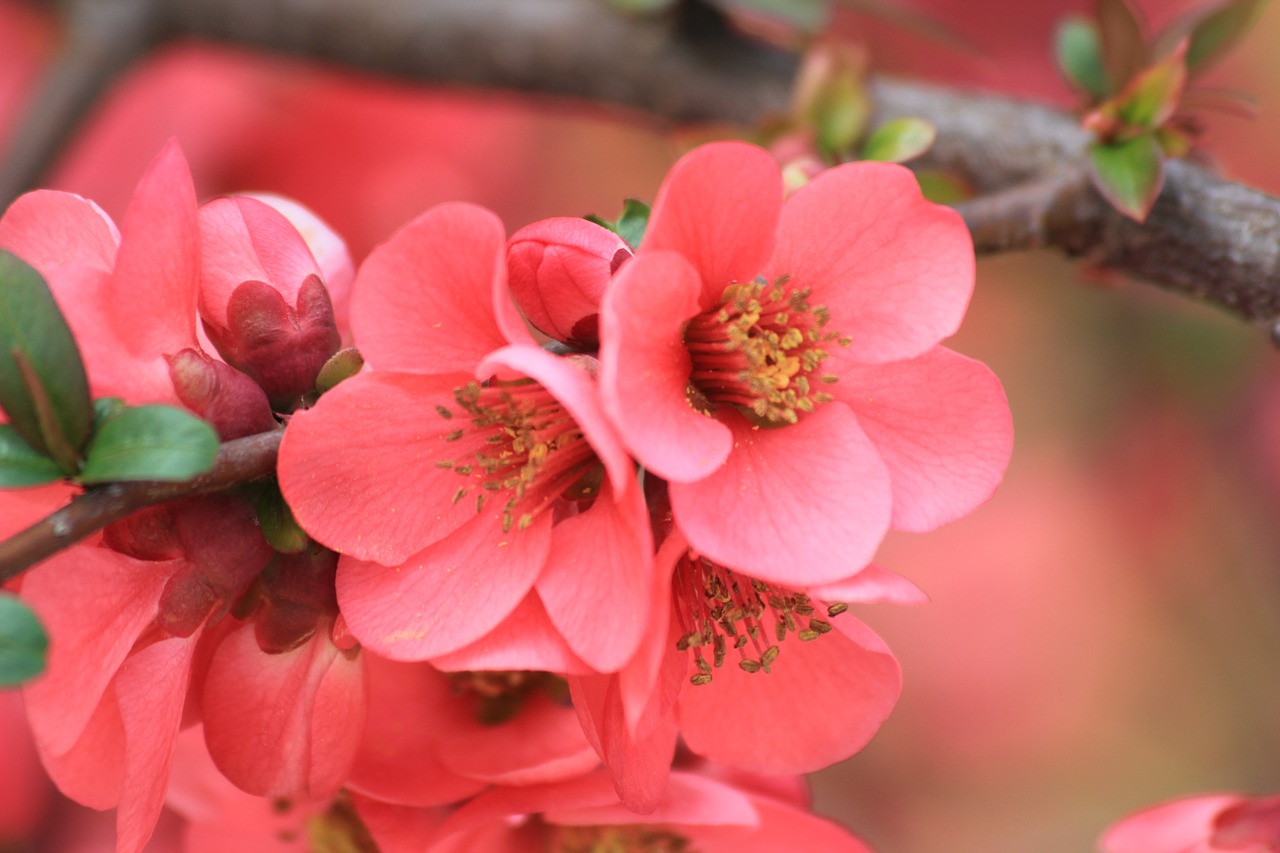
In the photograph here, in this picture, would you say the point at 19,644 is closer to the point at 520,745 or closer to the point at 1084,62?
the point at 520,745

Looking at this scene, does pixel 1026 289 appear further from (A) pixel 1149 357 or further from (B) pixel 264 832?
(B) pixel 264 832

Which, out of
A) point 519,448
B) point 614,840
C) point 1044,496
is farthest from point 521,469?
point 1044,496

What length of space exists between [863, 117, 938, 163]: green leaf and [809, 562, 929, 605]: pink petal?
0.94 ft

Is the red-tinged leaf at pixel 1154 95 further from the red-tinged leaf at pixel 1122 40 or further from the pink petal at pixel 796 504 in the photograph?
the pink petal at pixel 796 504

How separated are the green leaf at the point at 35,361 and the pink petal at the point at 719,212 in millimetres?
198

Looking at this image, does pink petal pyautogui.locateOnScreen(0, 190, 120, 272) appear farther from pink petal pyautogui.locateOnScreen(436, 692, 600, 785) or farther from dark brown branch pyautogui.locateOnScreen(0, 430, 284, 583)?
pink petal pyautogui.locateOnScreen(436, 692, 600, 785)

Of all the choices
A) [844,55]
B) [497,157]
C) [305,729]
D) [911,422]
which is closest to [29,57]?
[497,157]

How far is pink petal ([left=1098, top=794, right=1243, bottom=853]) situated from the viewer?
56cm

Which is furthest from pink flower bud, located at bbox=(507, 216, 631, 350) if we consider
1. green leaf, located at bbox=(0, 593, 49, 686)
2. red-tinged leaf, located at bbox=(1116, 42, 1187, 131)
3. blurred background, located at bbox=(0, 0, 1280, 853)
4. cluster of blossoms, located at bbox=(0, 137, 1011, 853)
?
blurred background, located at bbox=(0, 0, 1280, 853)

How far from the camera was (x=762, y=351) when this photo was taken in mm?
413

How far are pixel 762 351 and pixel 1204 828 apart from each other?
38 cm

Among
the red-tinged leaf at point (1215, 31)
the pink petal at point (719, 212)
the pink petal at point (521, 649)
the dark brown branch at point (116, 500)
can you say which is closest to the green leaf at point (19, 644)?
the dark brown branch at point (116, 500)

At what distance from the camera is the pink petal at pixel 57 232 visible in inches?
16.6

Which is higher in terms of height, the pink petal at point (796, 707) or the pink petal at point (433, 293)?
the pink petal at point (433, 293)
